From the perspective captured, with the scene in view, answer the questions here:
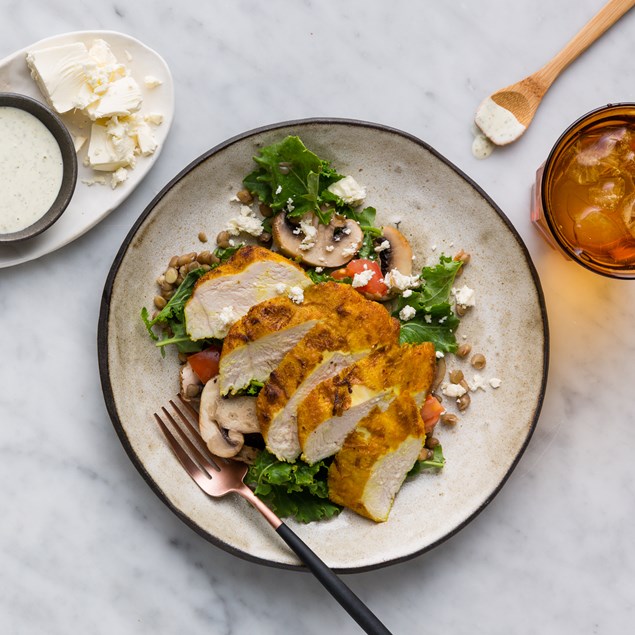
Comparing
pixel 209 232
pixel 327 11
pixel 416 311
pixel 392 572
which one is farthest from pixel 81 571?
pixel 327 11

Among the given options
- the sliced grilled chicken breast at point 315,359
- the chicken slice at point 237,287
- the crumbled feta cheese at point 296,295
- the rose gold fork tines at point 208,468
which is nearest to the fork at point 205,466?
the rose gold fork tines at point 208,468

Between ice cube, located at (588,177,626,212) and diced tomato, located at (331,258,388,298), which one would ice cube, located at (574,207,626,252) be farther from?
diced tomato, located at (331,258,388,298)

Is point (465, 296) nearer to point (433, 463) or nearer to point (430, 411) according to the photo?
point (430, 411)

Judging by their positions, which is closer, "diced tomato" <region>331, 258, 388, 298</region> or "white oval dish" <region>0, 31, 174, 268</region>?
"diced tomato" <region>331, 258, 388, 298</region>

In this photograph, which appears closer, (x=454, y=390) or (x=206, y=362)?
(x=206, y=362)

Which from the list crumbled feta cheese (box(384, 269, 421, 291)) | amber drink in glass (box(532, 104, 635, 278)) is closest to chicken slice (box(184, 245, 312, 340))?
crumbled feta cheese (box(384, 269, 421, 291))

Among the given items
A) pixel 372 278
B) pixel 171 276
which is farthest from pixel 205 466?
pixel 372 278

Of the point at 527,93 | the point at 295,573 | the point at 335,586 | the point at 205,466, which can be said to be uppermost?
the point at 527,93
